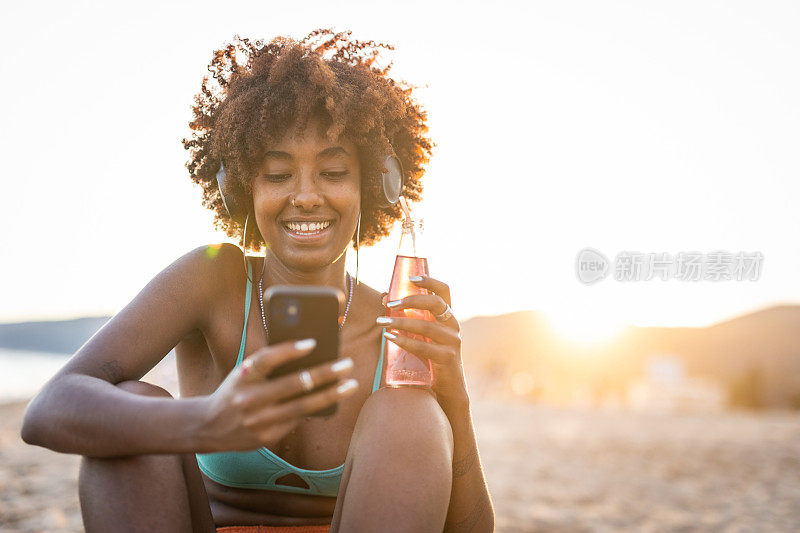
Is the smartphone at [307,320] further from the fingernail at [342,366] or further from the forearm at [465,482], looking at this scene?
the forearm at [465,482]

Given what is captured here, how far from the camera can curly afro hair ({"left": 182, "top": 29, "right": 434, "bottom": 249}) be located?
7.75 ft

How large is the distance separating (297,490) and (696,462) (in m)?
7.01

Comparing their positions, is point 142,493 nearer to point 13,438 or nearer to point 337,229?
point 337,229

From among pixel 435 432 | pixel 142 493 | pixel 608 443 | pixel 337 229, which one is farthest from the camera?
pixel 608 443

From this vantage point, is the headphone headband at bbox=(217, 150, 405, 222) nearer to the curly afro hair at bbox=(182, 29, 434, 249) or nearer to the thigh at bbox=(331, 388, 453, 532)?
the curly afro hair at bbox=(182, 29, 434, 249)

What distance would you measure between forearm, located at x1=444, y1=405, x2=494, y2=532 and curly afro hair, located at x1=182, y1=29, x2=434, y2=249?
3.06 feet

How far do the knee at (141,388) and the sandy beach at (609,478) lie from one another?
3.13m

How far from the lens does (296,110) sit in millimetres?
2342

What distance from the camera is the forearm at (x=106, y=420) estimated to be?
1.57 metres

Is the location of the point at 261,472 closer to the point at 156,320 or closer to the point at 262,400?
the point at 156,320

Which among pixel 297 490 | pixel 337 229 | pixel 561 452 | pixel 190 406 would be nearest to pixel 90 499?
pixel 190 406

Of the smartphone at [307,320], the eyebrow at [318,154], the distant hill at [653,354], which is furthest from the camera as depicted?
the distant hill at [653,354]

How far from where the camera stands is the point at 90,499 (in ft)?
5.79

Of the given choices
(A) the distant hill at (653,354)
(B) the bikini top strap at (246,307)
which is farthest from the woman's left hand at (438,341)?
(A) the distant hill at (653,354)
